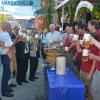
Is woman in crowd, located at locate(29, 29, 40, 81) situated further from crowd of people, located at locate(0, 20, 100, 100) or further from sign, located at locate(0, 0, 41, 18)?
sign, located at locate(0, 0, 41, 18)

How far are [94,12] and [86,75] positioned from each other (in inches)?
334

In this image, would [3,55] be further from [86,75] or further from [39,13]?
[39,13]

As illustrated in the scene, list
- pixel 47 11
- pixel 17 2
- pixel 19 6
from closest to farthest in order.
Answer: pixel 17 2, pixel 19 6, pixel 47 11

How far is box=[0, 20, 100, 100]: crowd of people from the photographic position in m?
6.58

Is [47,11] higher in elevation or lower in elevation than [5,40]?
higher

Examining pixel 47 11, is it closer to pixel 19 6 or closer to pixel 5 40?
pixel 19 6

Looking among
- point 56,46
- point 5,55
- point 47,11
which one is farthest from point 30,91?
point 47,11

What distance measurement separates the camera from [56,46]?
9.71m

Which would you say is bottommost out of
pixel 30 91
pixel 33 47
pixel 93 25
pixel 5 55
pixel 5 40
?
pixel 30 91

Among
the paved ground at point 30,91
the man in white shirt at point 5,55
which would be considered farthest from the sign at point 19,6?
the man in white shirt at point 5,55

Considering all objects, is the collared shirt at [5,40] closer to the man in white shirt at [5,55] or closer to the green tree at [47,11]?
the man in white shirt at [5,55]

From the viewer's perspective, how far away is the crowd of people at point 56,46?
658 cm

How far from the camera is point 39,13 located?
23875mm

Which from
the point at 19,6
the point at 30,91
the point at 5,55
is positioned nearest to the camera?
the point at 5,55
